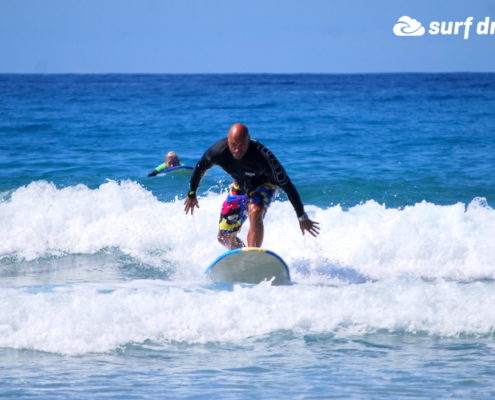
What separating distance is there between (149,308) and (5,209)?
18.0 ft

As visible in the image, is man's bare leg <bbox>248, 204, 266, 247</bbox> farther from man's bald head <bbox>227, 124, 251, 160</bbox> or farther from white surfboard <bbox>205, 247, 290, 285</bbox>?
man's bald head <bbox>227, 124, 251, 160</bbox>

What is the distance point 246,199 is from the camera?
21.0ft

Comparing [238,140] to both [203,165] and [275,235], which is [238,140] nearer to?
[203,165]

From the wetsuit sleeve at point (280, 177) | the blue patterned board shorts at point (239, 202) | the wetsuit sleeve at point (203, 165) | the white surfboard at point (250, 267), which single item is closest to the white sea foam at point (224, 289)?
the white surfboard at point (250, 267)

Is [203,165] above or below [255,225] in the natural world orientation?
above

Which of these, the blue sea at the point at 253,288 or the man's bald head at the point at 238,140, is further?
the man's bald head at the point at 238,140

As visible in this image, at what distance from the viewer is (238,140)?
584 centimetres

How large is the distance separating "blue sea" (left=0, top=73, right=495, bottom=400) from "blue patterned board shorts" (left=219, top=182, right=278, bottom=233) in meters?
0.73

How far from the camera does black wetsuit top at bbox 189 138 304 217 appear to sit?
602 centimetres

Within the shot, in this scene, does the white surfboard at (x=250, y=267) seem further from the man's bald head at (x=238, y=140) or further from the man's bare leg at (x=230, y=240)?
the man's bald head at (x=238, y=140)

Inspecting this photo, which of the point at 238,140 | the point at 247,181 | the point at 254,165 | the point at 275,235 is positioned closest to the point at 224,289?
the point at 247,181

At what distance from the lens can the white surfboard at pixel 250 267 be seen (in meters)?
5.93

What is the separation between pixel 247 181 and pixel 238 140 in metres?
0.59

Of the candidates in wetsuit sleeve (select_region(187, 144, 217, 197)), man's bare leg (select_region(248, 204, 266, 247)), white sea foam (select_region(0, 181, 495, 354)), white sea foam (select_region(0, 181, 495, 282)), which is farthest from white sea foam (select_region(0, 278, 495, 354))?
white sea foam (select_region(0, 181, 495, 282))
